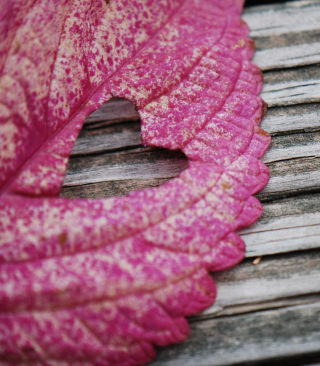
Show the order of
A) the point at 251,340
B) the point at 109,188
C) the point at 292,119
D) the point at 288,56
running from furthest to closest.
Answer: the point at 288,56 → the point at 292,119 → the point at 109,188 → the point at 251,340

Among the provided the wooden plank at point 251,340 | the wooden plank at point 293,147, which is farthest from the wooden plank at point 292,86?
the wooden plank at point 251,340

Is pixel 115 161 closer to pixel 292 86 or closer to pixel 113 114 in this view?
pixel 113 114

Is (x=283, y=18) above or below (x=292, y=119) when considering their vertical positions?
above

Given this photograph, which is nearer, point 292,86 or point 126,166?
point 126,166

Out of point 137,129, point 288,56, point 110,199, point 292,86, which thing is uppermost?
point 288,56

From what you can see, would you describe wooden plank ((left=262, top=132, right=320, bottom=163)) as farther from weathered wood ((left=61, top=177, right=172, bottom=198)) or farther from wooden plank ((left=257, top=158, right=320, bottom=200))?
weathered wood ((left=61, top=177, right=172, bottom=198))

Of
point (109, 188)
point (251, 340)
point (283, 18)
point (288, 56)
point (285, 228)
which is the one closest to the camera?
Answer: point (251, 340)

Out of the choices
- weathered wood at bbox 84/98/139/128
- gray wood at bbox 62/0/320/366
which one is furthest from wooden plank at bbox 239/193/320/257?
weathered wood at bbox 84/98/139/128

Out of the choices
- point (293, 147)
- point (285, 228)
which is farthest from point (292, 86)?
point (285, 228)
